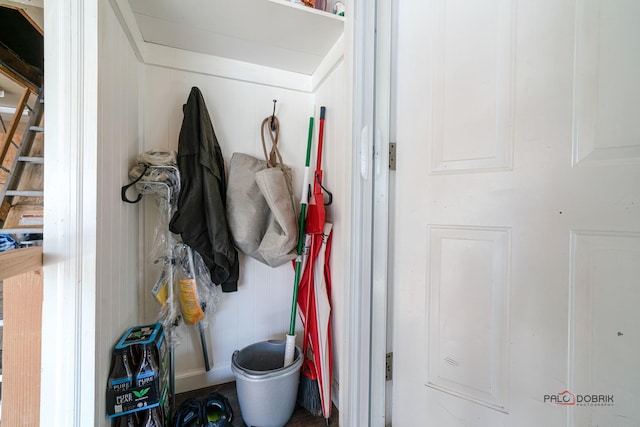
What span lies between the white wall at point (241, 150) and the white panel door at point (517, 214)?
1.60 feet

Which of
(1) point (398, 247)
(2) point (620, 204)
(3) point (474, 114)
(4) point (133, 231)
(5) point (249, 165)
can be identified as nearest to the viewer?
(2) point (620, 204)

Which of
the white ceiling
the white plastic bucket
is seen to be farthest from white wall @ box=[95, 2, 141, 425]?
the white plastic bucket

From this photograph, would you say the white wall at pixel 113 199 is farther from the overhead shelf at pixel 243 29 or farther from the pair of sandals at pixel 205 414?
the pair of sandals at pixel 205 414

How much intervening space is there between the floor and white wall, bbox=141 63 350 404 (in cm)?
4

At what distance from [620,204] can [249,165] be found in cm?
132

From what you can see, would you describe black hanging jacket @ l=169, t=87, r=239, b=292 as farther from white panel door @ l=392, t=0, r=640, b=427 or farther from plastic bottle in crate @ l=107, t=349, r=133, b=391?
white panel door @ l=392, t=0, r=640, b=427

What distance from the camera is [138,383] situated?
0.82m

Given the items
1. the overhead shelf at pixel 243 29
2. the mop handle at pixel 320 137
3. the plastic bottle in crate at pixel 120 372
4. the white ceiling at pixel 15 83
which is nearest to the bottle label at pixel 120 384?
the plastic bottle in crate at pixel 120 372

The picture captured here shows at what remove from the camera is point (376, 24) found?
844 mm

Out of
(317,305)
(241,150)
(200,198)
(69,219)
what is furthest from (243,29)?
(317,305)

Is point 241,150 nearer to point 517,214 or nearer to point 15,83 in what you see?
point 15,83

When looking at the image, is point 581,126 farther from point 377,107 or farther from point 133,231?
point 133,231

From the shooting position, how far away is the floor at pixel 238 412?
1.16 m

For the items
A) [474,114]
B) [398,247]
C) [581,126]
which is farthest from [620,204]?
[398,247]
